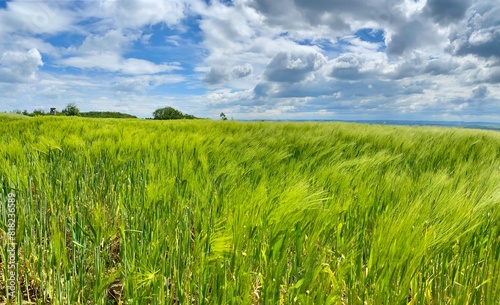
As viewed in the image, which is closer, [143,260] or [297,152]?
[143,260]

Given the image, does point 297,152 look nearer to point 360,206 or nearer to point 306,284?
point 360,206

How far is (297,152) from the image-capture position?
8.81 ft

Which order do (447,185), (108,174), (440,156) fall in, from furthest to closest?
(440,156) → (108,174) → (447,185)

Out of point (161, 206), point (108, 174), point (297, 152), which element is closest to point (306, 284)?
point (161, 206)

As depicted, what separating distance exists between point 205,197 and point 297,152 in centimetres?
166

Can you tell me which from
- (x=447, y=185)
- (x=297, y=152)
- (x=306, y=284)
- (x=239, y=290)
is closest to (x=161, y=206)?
(x=239, y=290)

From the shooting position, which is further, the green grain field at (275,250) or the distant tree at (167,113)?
the distant tree at (167,113)

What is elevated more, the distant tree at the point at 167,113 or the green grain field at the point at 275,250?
the distant tree at the point at 167,113

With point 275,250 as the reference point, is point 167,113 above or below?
above

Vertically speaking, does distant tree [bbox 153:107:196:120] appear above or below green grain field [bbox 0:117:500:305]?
above

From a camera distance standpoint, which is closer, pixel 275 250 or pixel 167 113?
pixel 275 250

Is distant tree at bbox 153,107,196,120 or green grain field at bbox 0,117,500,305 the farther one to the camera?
distant tree at bbox 153,107,196,120

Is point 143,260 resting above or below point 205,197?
below

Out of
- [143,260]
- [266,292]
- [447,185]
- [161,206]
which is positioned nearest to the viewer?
[266,292]
